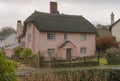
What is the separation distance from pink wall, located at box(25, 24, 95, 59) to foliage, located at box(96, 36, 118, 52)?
2798mm

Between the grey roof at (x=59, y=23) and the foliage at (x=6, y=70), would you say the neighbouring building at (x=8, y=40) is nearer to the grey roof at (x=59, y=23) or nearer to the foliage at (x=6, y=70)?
the grey roof at (x=59, y=23)

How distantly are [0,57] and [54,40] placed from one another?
42285mm

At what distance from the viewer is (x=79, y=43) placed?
56531 millimetres

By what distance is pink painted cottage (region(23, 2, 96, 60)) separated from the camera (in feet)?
169

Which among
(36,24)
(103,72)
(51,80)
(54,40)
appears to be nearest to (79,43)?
(54,40)

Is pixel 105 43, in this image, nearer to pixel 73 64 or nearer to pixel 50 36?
pixel 50 36

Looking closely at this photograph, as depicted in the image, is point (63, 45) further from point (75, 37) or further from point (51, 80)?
point (51, 80)

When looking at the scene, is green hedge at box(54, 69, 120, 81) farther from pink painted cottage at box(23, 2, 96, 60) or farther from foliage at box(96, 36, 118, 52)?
foliage at box(96, 36, 118, 52)

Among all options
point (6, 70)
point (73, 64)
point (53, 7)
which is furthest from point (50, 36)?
point (6, 70)

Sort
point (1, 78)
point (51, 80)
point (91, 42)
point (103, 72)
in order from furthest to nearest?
point (91, 42)
point (103, 72)
point (51, 80)
point (1, 78)

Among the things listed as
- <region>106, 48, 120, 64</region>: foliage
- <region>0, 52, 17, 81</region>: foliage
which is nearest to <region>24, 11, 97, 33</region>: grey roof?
<region>106, 48, 120, 64</region>: foliage

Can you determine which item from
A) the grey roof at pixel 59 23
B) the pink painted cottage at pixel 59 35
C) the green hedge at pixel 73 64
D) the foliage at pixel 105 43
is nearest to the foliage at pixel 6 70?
the green hedge at pixel 73 64

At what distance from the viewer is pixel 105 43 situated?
59531mm

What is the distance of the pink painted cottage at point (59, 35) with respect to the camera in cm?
5147
